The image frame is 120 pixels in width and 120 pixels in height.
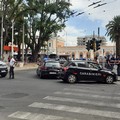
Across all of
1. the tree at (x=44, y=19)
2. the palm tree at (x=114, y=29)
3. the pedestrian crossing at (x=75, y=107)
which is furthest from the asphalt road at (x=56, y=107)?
the palm tree at (x=114, y=29)

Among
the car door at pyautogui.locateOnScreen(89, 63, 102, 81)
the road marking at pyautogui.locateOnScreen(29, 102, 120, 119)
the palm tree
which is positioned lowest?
the road marking at pyautogui.locateOnScreen(29, 102, 120, 119)

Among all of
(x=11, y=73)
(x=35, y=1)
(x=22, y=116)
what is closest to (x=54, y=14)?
(x=35, y=1)

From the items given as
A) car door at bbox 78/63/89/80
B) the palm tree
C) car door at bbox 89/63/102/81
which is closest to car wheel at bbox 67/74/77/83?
car door at bbox 78/63/89/80

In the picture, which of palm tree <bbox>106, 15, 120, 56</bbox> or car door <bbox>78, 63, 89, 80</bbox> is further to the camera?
palm tree <bbox>106, 15, 120, 56</bbox>

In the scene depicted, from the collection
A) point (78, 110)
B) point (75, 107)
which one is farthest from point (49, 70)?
point (78, 110)

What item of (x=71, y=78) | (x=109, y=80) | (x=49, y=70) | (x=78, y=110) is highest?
(x=49, y=70)

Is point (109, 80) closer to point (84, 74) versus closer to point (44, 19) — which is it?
point (84, 74)

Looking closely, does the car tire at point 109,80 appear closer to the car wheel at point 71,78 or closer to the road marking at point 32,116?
the car wheel at point 71,78

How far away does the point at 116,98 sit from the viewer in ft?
44.2

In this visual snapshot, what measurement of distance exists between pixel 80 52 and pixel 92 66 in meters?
109

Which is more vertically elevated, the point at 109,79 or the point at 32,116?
the point at 109,79

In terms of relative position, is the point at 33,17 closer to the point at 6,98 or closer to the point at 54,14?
the point at 54,14

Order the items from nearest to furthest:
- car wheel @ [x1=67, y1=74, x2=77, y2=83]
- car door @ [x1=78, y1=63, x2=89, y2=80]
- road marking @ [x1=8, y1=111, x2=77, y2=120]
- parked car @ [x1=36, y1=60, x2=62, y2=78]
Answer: road marking @ [x1=8, y1=111, x2=77, y2=120]
car wheel @ [x1=67, y1=74, x2=77, y2=83]
car door @ [x1=78, y1=63, x2=89, y2=80]
parked car @ [x1=36, y1=60, x2=62, y2=78]

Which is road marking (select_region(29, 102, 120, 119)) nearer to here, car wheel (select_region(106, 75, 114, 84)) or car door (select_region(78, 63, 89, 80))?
car door (select_region(78, 63, 89, 80))
